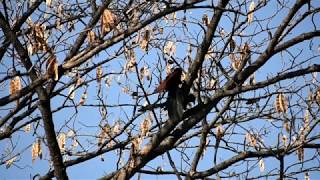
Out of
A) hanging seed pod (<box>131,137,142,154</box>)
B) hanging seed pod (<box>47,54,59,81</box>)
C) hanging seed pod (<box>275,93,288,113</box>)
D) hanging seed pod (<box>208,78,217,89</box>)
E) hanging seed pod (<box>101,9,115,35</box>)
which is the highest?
hanging seed pod (<box>208,78,217,89</box>)

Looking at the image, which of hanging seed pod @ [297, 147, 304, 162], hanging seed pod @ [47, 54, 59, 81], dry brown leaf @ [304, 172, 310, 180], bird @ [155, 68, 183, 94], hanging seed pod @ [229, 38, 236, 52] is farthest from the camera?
dry brown leaf @ [304, 172, 310, 180]

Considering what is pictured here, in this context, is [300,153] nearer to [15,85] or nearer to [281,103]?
[281,103]

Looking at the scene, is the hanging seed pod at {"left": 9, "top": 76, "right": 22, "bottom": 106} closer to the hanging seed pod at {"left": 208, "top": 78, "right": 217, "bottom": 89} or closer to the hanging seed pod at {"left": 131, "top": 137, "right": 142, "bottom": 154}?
the hanging seed pod at {"left": 131, "top": 137, "right": 142, "bottom": 154}

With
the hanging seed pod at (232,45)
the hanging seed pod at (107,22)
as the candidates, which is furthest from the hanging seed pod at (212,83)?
the hanging seed pod at (107,22)

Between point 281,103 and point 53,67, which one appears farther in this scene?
point 281,103

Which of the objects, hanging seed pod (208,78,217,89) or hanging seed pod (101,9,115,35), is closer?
hanging seed pod (101,9,115,35)

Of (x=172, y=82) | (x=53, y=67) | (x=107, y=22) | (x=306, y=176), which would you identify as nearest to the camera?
(x=53, y=67)

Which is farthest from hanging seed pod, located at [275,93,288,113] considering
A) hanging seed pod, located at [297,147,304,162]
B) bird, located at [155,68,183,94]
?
bird, located at [155,68,183,94]

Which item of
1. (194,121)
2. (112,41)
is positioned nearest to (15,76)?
(112,41)

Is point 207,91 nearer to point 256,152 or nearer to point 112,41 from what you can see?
point 256,152

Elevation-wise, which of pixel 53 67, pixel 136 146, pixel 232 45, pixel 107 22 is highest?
pixel 232 45

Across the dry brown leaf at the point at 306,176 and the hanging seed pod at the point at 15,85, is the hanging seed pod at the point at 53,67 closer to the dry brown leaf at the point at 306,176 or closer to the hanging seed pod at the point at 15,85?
the hanging seed pod at the point at 15,85

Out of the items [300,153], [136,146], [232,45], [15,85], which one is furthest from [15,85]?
[300,153]

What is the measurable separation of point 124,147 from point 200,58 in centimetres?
199
